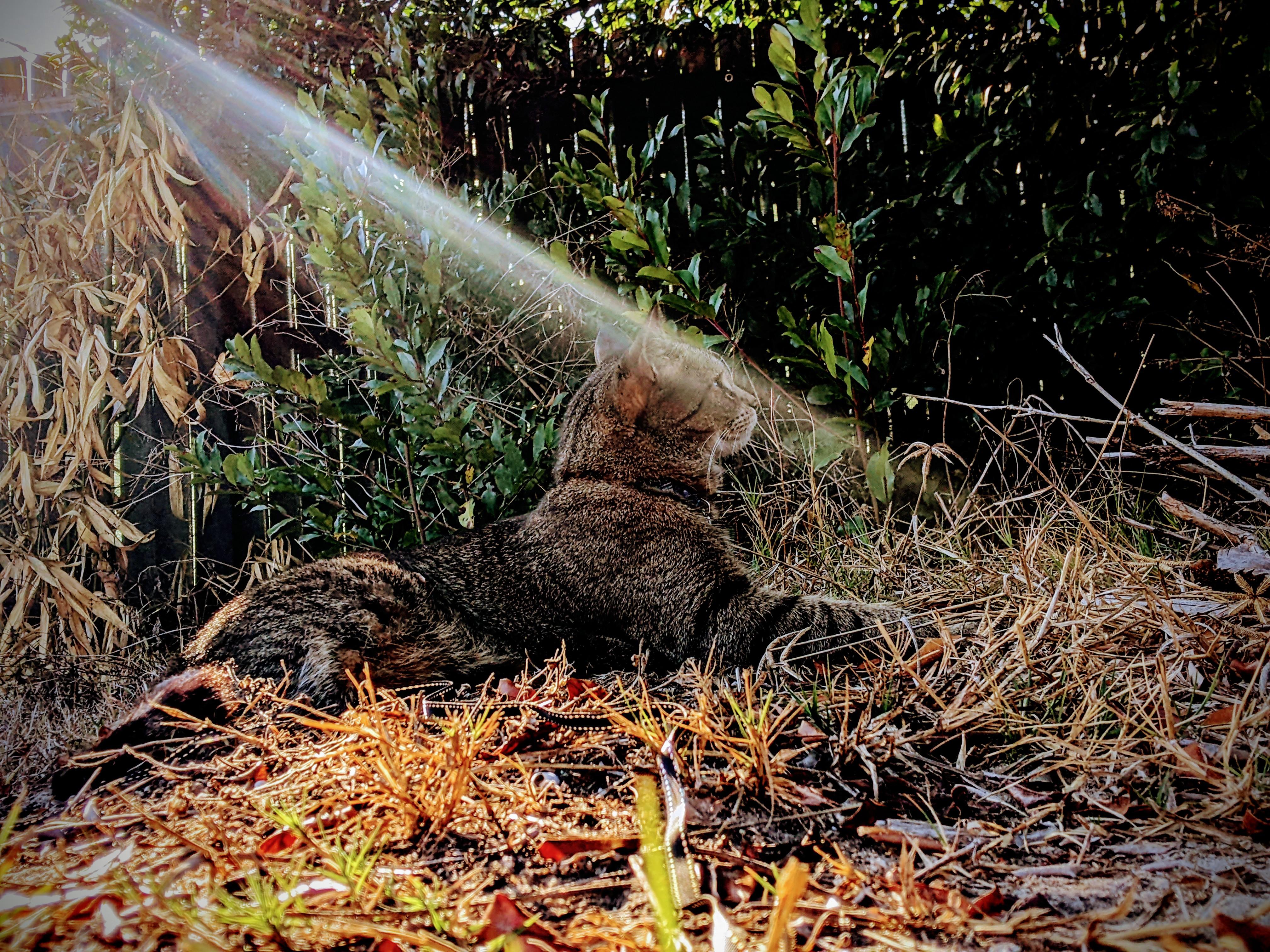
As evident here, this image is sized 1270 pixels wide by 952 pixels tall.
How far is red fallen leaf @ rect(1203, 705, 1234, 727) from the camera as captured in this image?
1845 millimetres

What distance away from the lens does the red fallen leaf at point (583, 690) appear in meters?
2.34

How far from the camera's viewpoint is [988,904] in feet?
4.27

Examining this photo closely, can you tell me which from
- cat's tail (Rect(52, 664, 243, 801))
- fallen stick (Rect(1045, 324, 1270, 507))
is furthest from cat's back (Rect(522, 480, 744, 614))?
fallen stick (Rect(1045, 324, 1270, 507))

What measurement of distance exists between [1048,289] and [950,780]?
2.61 m

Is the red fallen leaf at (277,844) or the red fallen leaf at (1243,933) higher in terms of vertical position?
the red fallen leaf at (1243,933)

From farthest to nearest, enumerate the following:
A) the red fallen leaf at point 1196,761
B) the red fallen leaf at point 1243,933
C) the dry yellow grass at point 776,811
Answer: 1. the red fallen leaf at point 1196,761
2. the dry yellow grass at point 776,811
3. the red fallen leaf at point 1243,933

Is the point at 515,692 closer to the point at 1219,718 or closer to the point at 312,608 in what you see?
the point at 312,608

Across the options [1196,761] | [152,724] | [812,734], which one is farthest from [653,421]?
[1196,761]

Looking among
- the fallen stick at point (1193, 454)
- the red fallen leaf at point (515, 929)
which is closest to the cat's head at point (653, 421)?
the fallen stick at point (1193, 454)

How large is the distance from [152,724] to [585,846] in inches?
55.3

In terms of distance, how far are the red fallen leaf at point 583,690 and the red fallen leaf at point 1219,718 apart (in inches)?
59.3

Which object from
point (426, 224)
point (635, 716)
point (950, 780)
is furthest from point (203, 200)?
point (950, 780)

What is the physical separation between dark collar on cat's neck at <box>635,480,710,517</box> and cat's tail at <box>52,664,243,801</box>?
1.67 m

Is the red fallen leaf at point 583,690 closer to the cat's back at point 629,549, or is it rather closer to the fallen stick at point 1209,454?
the cat's back at point 629,549
